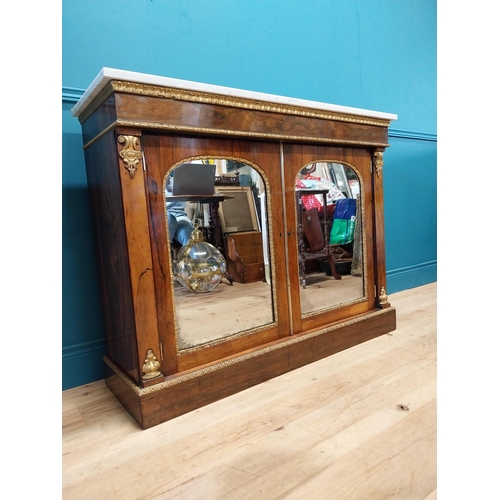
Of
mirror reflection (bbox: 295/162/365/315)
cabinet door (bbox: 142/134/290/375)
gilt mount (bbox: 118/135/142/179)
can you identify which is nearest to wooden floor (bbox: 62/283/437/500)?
cabinet door (bbox: 142/134/290/375)

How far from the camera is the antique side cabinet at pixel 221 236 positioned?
948mm

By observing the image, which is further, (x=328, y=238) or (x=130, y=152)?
(x=328, y=238)

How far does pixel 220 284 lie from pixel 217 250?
0.37 ft

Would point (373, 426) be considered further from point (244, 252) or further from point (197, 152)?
point (197, 152)

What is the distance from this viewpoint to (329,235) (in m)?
1.40

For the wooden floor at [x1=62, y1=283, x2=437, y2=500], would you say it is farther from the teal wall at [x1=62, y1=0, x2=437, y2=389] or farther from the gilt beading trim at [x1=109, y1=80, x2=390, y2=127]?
the gilt beading trim at [x1=109, y1=80, x2=390, y2=127]

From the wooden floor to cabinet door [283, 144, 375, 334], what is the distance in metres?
0.25

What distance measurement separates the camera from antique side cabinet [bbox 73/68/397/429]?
37.3 inches

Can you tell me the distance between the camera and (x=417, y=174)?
239cm

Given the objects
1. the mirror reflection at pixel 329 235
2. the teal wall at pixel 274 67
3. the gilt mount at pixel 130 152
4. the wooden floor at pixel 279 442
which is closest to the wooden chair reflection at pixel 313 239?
the mirror reflection at pixel 329 235

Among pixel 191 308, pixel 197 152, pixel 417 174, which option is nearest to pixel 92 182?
pixel 197 152

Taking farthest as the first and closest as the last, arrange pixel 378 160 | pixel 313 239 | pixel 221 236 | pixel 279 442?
pixel 378 160 < pixel 313 239 < pixel 221 236 < pixel 279 442

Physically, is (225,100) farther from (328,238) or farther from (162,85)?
(328,238)

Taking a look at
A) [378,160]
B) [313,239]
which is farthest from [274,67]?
[313,239]
